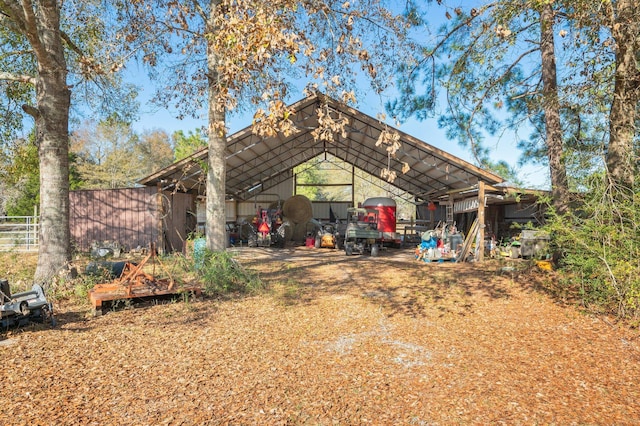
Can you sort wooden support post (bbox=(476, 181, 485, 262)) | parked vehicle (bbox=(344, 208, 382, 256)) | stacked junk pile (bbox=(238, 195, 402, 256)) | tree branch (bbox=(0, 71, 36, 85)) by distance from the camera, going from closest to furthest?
tree branch (bbox=(0, 71, 36, 85)) → wooden support post (bbox=(476, 181, 485, 262)) → parked vehicle (bbox=(344, 208, 382, 256)) → stacked junk pile (bbox=(238, 195, 402, 256))

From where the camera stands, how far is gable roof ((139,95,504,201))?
12.8m

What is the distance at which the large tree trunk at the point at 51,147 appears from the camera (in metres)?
6.38

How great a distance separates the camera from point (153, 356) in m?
4.00

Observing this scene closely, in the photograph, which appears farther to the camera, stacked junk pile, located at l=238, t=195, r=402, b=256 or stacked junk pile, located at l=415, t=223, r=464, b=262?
stacked junk pile, located at l=238, t=195, r=402, b=256

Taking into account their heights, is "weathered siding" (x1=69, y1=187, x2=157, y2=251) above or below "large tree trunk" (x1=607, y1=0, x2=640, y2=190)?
below

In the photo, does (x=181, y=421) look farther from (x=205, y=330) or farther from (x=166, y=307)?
(x=166, y=307)

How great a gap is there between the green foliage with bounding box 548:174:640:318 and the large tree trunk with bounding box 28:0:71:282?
27.8 feet

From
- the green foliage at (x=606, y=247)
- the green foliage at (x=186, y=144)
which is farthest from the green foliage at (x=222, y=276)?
the green foliage at (x=186, y=144)

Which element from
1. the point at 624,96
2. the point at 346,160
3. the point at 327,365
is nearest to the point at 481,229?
the point at 624,96

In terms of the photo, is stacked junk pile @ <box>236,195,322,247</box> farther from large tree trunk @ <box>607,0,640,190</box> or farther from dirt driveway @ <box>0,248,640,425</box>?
large tree trunk @ <box>607,0,640,190</box>

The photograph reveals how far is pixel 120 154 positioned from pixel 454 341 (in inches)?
1285

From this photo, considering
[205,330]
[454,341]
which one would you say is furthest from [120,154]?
[454,341]

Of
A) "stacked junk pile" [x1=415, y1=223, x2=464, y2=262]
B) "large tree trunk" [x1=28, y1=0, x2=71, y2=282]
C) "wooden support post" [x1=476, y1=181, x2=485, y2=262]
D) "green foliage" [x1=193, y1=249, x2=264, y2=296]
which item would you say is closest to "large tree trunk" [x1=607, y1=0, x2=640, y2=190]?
"wooden support post" [x1=476, y1=181, x2=485, y2=262]

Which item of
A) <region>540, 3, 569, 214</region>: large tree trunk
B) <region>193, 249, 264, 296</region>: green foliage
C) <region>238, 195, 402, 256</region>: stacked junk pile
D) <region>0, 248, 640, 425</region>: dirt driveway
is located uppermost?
<region>540, 3, 569, 214</region>: large tree trunk
